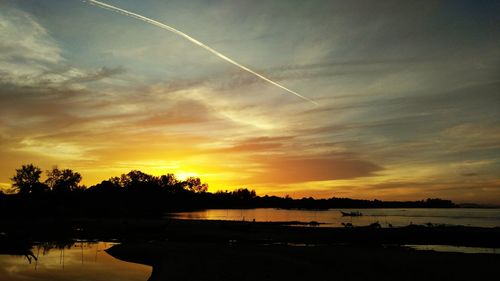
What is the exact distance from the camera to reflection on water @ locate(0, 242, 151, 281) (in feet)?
77.3

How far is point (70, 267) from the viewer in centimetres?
2688

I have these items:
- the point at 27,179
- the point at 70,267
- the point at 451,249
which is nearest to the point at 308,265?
the point at 70,267

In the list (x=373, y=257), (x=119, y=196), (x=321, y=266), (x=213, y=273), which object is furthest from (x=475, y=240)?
(x=119, y=196)

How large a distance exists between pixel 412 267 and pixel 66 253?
29.2m

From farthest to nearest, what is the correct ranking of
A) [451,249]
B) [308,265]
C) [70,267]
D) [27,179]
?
[27,179], [451,249], [70,267], [308,265]

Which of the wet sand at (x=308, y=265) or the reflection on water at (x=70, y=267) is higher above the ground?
the wet sand at (x=308, y=265)

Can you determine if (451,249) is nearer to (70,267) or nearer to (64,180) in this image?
(70,267)

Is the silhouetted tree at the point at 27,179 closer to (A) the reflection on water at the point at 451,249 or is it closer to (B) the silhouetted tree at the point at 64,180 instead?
(B) the silhouetted tree at the point at 64,180

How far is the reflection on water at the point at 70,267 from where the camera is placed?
77.3 feet

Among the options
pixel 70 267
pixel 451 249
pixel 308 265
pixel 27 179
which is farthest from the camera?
pixel 27 179

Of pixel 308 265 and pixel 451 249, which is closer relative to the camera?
pixel 308 265

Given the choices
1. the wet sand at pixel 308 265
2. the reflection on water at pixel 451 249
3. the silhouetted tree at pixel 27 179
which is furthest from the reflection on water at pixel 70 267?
the silhouetted tree at pixel 27 179

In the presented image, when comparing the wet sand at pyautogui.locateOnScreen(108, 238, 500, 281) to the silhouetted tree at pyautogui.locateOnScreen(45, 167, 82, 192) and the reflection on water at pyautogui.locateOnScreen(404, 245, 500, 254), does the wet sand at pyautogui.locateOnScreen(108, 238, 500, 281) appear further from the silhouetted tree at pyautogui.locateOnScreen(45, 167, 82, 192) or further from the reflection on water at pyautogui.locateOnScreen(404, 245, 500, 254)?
the silhouetted tree at pyautogui.locateOnScreen(45, 167, 82, 192)

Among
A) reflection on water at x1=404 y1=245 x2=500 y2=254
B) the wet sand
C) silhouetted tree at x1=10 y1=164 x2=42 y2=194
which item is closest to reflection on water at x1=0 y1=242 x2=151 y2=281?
the wet sand
